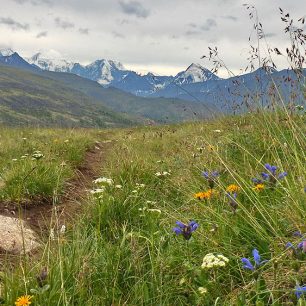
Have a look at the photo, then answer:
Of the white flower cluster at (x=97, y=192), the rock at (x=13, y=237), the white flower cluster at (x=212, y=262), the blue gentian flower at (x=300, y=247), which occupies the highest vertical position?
the blue gentian flower at (x=300, y=247)

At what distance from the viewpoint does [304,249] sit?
2553 mm

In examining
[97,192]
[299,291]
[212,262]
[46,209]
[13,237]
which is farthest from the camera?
[46,209]

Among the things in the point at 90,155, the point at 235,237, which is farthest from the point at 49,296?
the point at 90,155

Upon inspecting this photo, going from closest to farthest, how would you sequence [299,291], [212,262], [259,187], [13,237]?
1. [299,291]
2. [212,262]
3. [259,187]
4. [13,237]

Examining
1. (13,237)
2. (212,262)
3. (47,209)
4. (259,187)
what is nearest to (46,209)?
(47,209)

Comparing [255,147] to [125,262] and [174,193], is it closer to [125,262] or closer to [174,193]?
[174,193]

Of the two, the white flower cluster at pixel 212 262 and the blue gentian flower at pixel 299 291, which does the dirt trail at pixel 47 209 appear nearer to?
the white flower cluster at pixel 212 262

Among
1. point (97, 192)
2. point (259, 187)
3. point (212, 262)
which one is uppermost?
point (259, 187)

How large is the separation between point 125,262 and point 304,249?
1737 millimetres

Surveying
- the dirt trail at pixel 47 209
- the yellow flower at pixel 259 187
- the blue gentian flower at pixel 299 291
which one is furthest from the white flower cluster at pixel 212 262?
the dirt trail at pixel 47 209

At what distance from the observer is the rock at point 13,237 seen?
4.88 m

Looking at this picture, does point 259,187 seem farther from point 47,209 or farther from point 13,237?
point 47,209

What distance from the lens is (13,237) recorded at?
5176 mm

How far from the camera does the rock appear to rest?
16.0 feet
